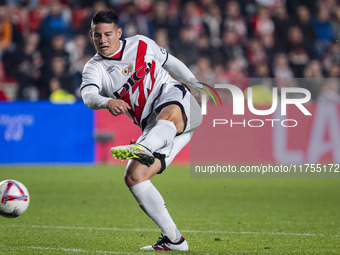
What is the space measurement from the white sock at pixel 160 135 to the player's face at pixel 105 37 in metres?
0.85

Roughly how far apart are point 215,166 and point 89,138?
267cm

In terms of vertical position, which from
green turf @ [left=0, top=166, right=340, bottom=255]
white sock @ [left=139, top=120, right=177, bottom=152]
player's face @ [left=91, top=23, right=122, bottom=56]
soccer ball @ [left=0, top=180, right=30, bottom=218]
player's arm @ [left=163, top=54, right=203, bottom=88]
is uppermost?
player's face @ [left=91, top=23, right=122, bottom=56]

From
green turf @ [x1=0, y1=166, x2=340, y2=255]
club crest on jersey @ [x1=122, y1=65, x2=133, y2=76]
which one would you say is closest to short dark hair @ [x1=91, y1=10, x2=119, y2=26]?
club crest on jersey @ [x1=122, y1=65, x2=133, y2=76]

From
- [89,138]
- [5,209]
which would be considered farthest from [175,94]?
[89,138]

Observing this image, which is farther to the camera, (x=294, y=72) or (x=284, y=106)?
(x=294, y=72)

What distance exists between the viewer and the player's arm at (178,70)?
6.82 m

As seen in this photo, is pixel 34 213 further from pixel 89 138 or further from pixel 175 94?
pixel 89 138

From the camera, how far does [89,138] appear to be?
570 inches

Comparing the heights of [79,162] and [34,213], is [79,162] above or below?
below

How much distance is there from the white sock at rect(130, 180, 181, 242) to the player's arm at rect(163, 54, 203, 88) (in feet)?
4.48

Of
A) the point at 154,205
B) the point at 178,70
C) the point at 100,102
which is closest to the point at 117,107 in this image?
the point at 100,102

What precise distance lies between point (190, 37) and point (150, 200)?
10590mm

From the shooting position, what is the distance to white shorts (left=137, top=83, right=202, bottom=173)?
6105mm

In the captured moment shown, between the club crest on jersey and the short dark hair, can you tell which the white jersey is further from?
the short dark hair
